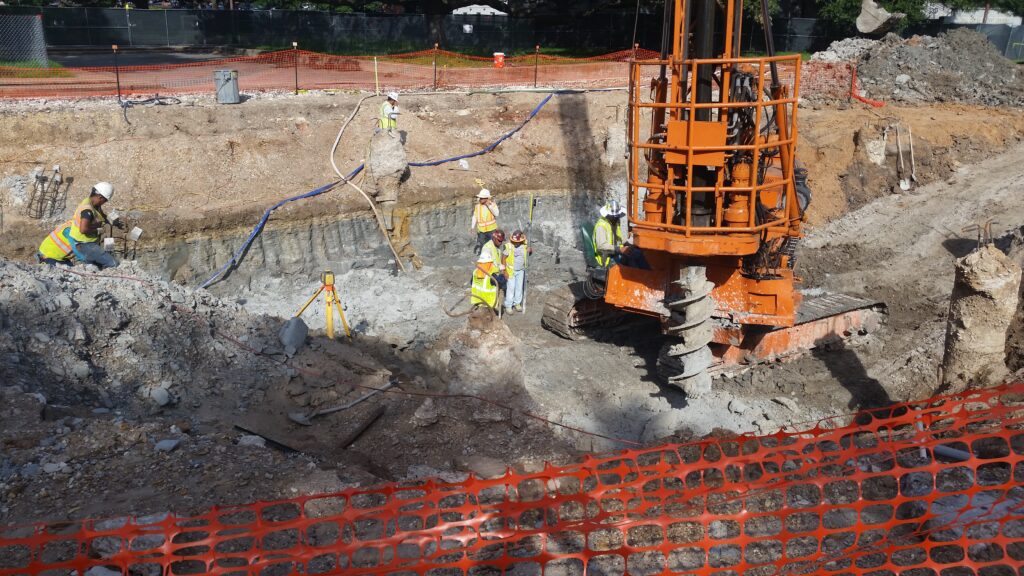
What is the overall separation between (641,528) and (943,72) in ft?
60.3

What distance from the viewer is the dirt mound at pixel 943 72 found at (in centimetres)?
1894

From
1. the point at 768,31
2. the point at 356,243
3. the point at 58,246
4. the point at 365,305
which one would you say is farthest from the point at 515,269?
the point at 58,246

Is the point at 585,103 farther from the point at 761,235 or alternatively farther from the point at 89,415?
the point at 89,415

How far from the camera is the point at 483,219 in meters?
13.3

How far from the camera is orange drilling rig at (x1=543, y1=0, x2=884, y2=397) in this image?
764 centimetres

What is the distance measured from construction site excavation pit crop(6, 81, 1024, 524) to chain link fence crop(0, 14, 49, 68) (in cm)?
628

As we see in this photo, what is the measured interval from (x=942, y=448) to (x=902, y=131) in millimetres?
12064

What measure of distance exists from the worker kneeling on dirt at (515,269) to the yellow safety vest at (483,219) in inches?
55.9

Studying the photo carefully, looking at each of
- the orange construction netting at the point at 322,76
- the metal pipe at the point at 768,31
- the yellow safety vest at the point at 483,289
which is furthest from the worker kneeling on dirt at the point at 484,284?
the orange construction netting at the point at 322,76

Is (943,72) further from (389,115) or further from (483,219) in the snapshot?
(389,115)

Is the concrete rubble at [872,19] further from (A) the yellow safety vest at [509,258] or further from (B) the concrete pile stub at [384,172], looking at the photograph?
(A) the yellow safety vest at [509,258]

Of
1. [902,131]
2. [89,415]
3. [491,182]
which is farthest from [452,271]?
[902,131]

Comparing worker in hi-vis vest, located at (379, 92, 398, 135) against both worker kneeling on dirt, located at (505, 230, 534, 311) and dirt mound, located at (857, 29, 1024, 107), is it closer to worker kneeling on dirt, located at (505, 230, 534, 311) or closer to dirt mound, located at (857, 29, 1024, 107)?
worker kneeling on dirt, located at (505, 230, 534, 311)

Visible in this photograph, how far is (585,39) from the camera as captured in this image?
1214 inches
